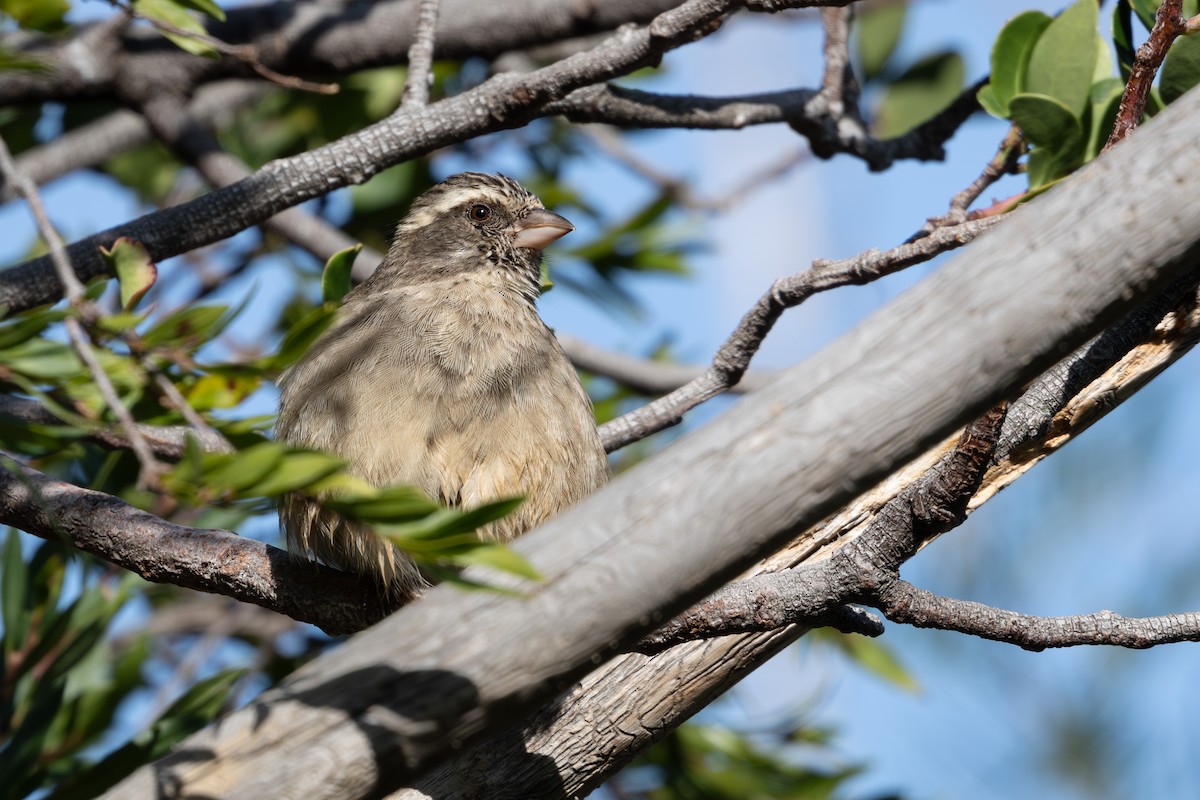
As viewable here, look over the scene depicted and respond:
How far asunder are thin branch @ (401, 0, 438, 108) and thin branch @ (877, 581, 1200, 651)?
181cm

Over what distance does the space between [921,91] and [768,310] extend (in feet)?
6.98

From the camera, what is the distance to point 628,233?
533 centimetres

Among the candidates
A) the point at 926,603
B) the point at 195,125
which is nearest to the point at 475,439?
the point at 926,603

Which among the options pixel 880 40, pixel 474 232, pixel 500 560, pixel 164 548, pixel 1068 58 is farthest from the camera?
pixel 880 40

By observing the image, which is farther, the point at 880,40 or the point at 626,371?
the point at 880,40

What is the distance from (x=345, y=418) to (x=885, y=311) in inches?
64.9

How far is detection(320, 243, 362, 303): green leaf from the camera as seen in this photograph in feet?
10.7

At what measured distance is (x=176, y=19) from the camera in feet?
10.2

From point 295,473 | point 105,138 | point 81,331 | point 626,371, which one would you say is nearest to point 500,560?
point 295,473

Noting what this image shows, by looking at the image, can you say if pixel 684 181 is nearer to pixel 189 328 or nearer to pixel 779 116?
pixel 779 116

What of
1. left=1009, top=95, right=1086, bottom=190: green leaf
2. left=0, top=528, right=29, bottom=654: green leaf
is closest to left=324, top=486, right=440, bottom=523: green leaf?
left=1009, top=95, right=1086, bottom=190: green leaf

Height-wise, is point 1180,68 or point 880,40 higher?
point 880,40

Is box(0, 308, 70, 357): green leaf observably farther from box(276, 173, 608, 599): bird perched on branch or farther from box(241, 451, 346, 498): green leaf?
box(276, 173, 608, 599): bird perched on branch

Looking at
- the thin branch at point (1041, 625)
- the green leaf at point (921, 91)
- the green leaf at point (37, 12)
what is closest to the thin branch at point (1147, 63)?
the thin branch at point (1041, 625)
